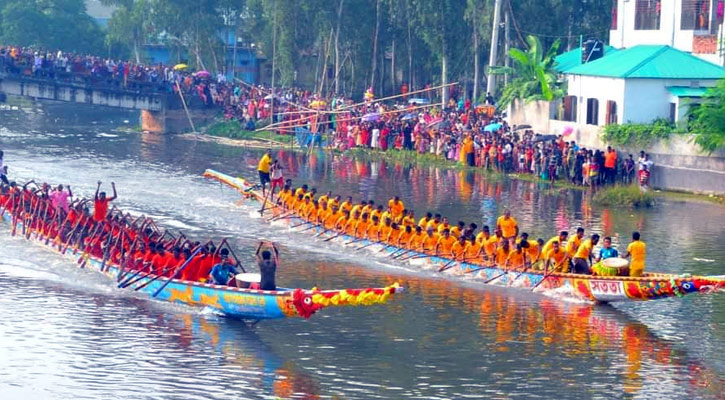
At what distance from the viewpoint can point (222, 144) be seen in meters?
51.5

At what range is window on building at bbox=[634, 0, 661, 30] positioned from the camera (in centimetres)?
4350

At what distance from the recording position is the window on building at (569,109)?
43.2 meters

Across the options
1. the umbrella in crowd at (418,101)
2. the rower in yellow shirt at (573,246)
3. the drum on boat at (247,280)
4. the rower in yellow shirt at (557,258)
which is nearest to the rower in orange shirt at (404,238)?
the rower in yellow shirt at (557,258)

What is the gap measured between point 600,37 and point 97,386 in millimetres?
39014

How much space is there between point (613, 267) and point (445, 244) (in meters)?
4.49

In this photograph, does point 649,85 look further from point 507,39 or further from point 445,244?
point 445,244

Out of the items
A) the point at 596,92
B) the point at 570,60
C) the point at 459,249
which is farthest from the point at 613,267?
the point at 570,60

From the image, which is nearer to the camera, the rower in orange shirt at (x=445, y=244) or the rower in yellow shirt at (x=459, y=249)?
the rower in yellow shirt at (x=459, y=249)

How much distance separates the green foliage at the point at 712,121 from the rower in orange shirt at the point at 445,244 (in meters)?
12.3

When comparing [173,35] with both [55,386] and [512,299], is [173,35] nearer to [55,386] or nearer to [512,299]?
[512,299]

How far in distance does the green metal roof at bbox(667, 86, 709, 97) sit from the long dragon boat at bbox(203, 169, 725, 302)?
45.9 feet

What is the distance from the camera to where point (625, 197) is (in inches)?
1416

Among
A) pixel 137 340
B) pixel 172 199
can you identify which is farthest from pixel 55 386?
pixel 172 199

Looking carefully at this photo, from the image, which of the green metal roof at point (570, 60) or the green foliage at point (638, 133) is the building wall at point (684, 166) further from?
the green metal roof at point (570, 60)
